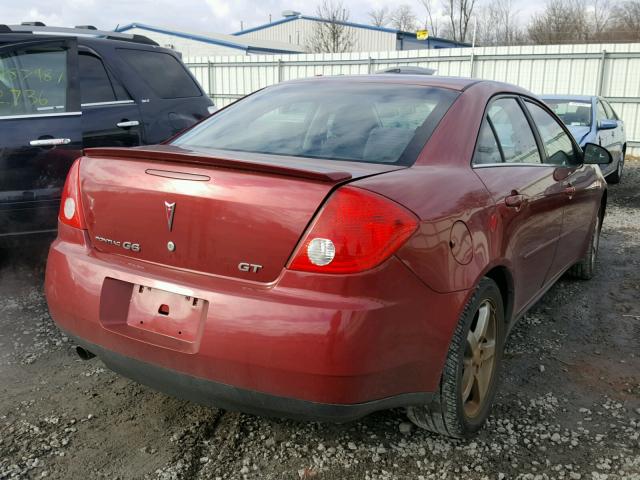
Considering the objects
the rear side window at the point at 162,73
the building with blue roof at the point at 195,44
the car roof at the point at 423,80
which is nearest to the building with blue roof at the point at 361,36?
the building with blue roof at the point at 195,44

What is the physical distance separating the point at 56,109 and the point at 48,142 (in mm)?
292

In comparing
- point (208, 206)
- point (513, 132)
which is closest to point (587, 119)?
point (513, 132)

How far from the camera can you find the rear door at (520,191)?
2689 millimetres

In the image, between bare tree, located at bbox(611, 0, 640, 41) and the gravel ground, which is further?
bare tree, located at bbox(611, 0, 640, 41)

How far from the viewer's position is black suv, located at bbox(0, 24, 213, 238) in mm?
3963

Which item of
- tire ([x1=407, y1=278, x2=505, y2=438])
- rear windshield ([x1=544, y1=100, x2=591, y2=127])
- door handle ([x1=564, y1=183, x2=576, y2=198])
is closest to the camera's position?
tire ([x1=407, y1=278, x2=505, y2=438])

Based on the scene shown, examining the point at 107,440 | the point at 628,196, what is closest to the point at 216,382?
the point at 107,440

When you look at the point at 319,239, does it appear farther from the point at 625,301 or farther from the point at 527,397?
the point at 625,301

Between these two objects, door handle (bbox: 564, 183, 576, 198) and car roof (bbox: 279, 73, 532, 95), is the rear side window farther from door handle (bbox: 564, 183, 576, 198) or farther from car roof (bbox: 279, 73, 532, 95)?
door handle (bbox: 564, 183, 576, 198)

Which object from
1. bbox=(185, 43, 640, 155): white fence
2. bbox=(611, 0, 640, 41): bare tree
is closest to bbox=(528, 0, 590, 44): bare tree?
bbox=(611, 0, 640, 41): bare tree

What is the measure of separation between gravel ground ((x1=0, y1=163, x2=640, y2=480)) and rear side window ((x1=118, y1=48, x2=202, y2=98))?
247 centimetres

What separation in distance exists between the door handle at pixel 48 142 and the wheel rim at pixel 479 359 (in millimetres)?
3045

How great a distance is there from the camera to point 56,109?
4184mm

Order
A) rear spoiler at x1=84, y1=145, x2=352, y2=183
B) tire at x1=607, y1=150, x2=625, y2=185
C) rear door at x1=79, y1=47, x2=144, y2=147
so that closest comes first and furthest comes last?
rear spoiler at x1=84, y1=145, x2=352, y2=183 < rear door at x1=79, y1=47, x2=144, y2=147 < tire at x1=607, y1=150, x2=625, y2=185
